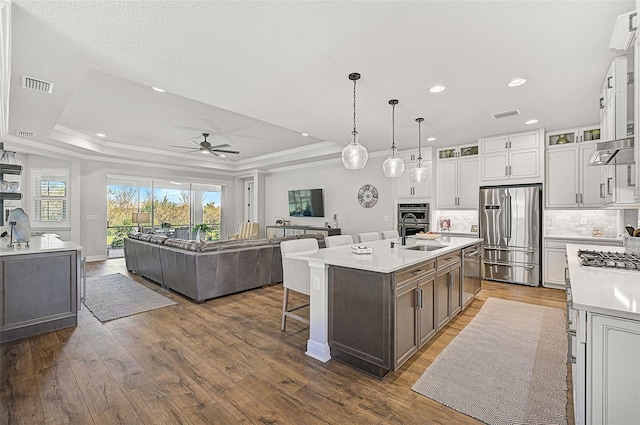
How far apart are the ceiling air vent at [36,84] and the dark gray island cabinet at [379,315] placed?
356 cm

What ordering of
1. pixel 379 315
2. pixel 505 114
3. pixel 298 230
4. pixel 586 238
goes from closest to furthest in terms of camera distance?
pixel 379 315 < pixel 505 114 < pixel 586 238 < pixel 298 230

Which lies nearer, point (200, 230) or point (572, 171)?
point (572, 171)

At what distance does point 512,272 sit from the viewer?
17.0 feet

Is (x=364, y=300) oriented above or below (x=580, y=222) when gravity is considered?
below

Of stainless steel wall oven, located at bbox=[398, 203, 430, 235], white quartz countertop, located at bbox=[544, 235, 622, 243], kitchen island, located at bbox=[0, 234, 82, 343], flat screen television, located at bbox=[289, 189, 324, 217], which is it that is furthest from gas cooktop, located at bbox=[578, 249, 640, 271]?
flat screen television, located at bbox=[289, 189, 324, 217]

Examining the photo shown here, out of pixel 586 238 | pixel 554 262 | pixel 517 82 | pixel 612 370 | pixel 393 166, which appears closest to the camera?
pixel 612 370

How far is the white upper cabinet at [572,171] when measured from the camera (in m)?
4.59

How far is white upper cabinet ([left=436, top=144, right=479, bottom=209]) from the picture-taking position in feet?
18.7

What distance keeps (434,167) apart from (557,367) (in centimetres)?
435

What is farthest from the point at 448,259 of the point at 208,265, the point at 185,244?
the point at 185,244

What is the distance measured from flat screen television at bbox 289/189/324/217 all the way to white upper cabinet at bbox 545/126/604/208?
16.3 feet

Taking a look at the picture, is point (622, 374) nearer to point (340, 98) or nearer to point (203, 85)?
point (340, 98)

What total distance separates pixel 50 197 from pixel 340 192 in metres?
6.97

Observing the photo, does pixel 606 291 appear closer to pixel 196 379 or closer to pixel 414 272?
pixel 414 272
